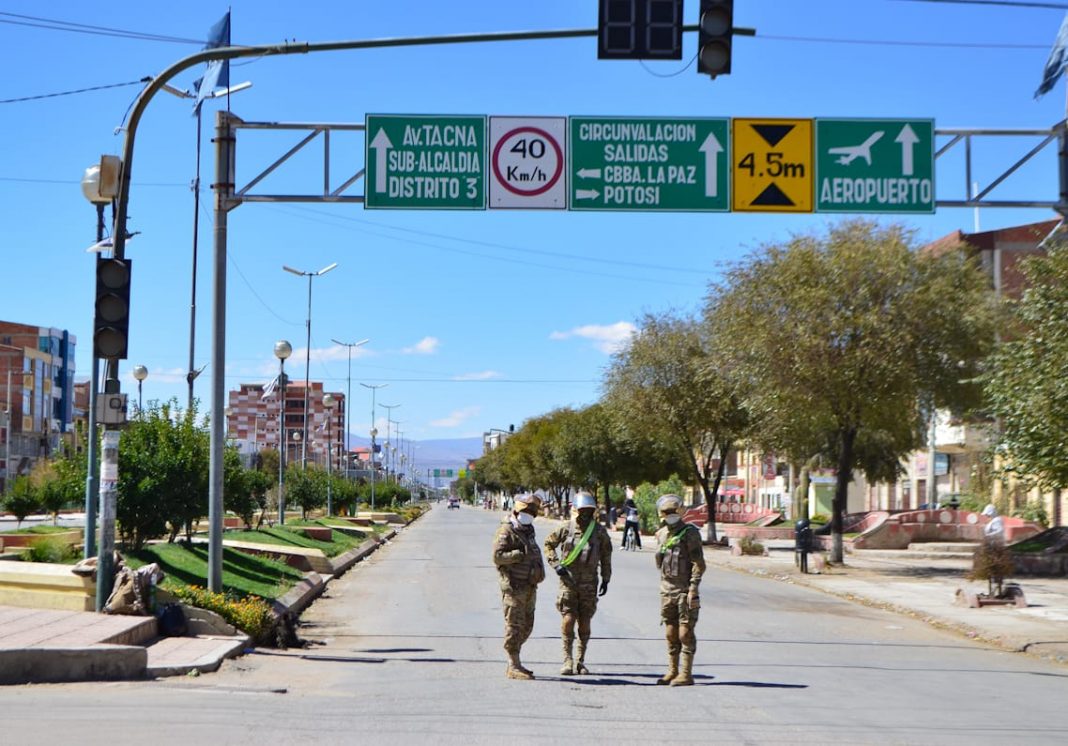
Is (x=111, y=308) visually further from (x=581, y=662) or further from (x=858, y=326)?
(x=858, y=326)

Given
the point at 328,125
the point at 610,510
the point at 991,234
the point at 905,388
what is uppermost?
the point at 991,234

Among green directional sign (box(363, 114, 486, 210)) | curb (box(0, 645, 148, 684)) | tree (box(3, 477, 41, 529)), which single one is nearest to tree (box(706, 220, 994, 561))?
green directional sign (box(363, 114, 486, 210))

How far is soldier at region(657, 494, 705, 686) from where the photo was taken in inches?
453

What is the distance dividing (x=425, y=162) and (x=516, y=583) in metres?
6.27

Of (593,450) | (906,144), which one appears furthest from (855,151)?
(593,450)

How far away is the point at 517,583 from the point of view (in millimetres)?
11758

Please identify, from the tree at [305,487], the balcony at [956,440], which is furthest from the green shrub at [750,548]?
the tree at [305,487]

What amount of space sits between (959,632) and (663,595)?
8.74m

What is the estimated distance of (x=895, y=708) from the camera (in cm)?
1052

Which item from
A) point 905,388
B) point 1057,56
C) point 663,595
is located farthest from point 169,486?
point 905,388

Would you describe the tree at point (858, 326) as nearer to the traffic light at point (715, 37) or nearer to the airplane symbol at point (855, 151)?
the airplane symbol at point (855, 151)

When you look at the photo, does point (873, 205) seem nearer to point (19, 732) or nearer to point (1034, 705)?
point (1034, 705)

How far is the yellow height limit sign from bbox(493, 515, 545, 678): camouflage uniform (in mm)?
6019

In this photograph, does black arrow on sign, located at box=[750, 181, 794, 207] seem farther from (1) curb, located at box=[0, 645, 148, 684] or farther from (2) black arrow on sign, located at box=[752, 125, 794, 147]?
(1) curb, located at box=[0, 645, 148, 684]
